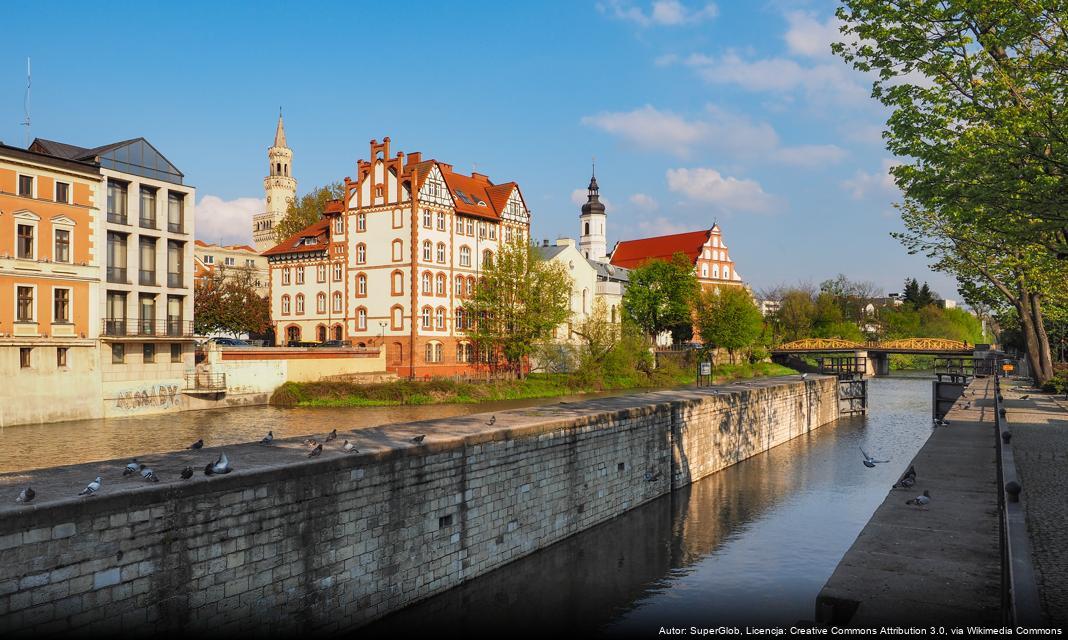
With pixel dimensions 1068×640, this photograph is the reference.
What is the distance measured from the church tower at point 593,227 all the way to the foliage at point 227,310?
177 feet

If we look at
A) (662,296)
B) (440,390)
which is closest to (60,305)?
(440,390)

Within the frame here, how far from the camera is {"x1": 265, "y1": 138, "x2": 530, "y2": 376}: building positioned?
193 ft

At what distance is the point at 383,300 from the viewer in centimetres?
5997

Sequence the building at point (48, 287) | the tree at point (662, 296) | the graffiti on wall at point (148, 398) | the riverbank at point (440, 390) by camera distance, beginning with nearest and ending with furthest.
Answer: the building at point (48, 287) < the graffiti on wall at point (148, 398) < the riverbank at point (440, 390) < the tree at point (662, 296)

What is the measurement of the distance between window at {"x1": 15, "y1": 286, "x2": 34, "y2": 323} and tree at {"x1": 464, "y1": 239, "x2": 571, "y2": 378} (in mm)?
30322

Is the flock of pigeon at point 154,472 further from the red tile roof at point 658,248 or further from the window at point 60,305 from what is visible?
the red tile roof at point 658,248

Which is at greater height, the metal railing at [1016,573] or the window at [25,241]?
the window at [25,241]

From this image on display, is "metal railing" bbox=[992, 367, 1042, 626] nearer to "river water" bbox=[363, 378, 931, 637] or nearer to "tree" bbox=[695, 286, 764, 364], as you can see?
"river water" bbox=[363, 378, 931, 637]

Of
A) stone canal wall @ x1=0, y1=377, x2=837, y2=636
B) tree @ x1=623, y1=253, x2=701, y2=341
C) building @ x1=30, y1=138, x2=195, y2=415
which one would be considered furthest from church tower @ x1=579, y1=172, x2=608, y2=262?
stone canal wall @ x1=0, y1=377, x2=837, y2=636

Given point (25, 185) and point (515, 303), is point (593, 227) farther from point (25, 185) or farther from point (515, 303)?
point (25, 185)

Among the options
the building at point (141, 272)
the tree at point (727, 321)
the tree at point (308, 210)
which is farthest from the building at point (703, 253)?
the building at point (141, 272)

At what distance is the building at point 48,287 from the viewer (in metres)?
35.3

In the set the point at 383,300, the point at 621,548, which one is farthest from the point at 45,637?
the point at 383,300

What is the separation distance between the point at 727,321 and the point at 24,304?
65256 millimetres
